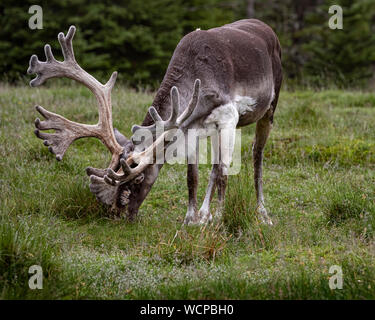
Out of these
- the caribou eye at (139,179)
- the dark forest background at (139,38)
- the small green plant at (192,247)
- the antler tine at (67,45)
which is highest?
the dark forest background at (139,38)

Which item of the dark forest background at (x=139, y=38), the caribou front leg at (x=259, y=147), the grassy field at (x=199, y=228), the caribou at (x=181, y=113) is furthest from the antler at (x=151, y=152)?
the dark forest background at (x=139, y=38)

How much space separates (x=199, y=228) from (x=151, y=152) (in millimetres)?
971

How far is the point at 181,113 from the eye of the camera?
252 inches

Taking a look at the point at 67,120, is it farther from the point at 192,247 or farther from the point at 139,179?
the point at 192,247

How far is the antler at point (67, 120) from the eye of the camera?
6348 mm

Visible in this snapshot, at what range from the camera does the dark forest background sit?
1886 centimetres

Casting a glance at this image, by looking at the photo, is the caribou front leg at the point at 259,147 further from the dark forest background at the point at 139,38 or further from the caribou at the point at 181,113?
the dark forest background at the point at 139,38

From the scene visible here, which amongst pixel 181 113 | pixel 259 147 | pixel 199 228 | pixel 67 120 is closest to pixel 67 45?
pixel 67 120

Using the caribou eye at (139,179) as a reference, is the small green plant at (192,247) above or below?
below

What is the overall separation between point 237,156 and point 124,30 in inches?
487

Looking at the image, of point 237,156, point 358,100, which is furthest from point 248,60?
point 358,100

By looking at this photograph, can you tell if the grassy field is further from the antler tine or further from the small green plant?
the antler tine

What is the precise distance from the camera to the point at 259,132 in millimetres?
7836

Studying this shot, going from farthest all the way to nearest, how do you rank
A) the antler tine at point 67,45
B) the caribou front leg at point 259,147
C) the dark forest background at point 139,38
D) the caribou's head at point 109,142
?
the dark forest background at point 139,38 → the caribou front leg at point 259,147 → the antler tine at point 67,45 → the caribou's head at point 109,142
